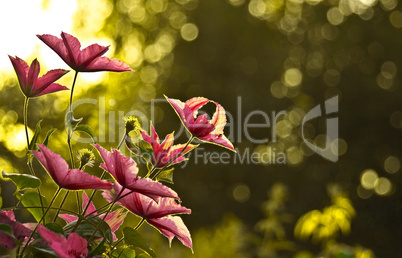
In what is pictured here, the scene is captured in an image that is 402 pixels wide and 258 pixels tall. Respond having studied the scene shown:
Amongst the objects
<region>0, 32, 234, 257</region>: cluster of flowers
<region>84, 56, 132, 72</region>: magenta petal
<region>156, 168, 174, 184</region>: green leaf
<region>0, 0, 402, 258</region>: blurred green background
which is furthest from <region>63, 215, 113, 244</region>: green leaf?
<region>0, 0, 402, 258</region>: blurred green background

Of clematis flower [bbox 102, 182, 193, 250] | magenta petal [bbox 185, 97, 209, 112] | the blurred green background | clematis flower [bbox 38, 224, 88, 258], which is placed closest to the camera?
clematis flower [bbox 38, 224, 88, 258]

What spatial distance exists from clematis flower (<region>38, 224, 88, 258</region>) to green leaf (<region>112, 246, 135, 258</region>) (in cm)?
11

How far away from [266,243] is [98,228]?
328 centimetres

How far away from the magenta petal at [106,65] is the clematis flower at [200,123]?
0.26 feet

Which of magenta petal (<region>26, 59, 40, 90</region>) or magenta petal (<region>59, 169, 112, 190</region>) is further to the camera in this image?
magenta petal (<region>26, 59, 40, 90</region>)

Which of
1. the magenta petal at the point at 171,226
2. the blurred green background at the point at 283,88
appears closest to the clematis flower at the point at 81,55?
the magenta petal at the point at 171,226

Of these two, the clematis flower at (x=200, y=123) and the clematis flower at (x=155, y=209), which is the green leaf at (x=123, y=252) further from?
the clematis flower at (x=200, y=123)

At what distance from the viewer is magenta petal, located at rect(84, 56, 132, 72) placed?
0.87 m

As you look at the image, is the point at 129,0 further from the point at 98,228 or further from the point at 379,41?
the point at 98,228

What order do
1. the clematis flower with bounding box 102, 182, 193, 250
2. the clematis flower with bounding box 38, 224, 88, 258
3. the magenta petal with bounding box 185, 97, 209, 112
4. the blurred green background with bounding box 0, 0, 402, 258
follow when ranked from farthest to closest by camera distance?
1. the blurred green background with bounding box 0, 0, 402, 258
2. the magenta petal with bounding box 185, 97, 209, 112
3. the clematis flower with bounding box 102, 182, 193, 250
4. the clematis flower with bounding box 38, 224, 88, 258

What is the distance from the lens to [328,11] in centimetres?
1171

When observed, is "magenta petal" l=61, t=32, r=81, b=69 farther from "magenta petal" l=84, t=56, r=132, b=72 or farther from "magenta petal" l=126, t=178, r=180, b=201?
"magenta petal" l=126, t=178, r=180, b=201

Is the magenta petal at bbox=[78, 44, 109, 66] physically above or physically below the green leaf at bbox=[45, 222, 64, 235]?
above

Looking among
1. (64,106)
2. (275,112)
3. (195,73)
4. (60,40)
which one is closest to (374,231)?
(275,112)
